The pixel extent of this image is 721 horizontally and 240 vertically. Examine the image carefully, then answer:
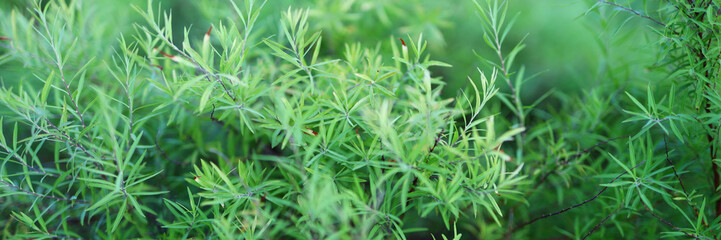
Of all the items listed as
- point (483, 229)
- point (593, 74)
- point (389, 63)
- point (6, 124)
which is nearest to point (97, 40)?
point (6, 124)

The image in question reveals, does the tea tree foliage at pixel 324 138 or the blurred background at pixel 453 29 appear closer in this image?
the tea tree foliage at pixel 324 138

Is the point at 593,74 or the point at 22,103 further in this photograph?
the point at 593,74

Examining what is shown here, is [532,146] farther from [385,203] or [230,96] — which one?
[230,96]

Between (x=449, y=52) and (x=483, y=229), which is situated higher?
(x=449, y=52)

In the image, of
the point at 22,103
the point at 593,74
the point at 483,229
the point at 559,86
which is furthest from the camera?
the point at 559,86

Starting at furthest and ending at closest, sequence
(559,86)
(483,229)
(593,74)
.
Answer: (559,86), (593,74), (483,229)

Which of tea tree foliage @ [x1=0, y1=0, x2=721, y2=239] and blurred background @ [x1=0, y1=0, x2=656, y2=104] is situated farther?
blurred background @ [x1=0, y1=0, x2=656, y2=104]

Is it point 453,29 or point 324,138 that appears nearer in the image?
point 324,138

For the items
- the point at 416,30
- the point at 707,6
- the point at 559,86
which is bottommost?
the point at 559,86
